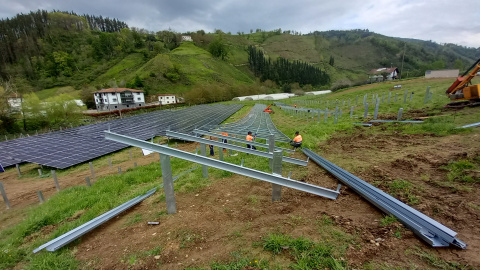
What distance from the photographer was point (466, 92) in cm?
1382

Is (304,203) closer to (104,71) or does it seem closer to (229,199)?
(229,199)

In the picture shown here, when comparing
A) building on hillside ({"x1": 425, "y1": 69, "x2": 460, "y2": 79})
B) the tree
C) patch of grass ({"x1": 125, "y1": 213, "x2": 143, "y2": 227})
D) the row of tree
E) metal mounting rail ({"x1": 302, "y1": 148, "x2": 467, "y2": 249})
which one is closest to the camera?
metal mounting rail ({"x1": 302, "y1": 148, "x2": 467, "y2": 249})

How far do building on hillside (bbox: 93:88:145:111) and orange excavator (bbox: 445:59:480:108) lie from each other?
229 feet

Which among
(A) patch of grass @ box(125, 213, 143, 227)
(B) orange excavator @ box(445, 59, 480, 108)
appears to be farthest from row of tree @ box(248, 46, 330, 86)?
(A) patch of grass @ box(125, 213, 143, 227)

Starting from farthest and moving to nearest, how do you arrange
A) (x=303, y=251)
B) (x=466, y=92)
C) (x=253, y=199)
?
(x=466, y=92) < (x=253, y=199) < (x=303, y=251)

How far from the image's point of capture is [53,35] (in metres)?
114

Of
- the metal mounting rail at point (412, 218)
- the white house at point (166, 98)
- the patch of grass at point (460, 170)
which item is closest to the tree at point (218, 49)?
the white house at point (166, 98)

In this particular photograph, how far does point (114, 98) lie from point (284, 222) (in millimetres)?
74400

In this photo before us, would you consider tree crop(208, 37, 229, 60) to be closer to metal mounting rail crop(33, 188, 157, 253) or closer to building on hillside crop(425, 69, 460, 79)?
building on hillside crop(425, 69, 460, 79)

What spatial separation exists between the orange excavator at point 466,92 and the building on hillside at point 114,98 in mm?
69676

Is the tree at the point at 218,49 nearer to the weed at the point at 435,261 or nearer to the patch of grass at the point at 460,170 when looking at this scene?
the patch of grass at the point at 460,170

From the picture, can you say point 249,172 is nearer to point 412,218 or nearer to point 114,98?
point 412,218

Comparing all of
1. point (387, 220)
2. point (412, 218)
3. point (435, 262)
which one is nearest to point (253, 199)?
point (387, 220)

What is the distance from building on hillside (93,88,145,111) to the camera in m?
63.2
